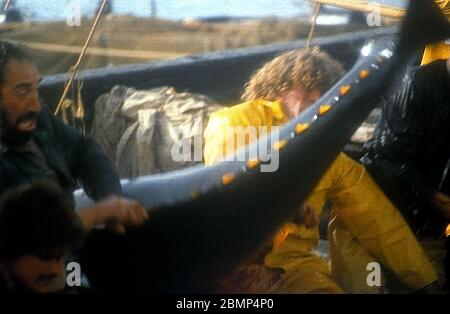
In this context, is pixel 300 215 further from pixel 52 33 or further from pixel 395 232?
pixel 52 33

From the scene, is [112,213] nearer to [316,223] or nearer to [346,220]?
[316,223]

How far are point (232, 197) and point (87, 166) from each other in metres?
0.48

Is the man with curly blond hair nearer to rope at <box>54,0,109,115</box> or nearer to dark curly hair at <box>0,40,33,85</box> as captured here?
rope at <box>54,0,109,115</box>

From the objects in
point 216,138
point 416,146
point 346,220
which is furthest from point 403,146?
point 216,138

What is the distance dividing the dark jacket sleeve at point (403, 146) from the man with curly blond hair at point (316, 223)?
7 centimetres

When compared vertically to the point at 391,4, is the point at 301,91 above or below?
below

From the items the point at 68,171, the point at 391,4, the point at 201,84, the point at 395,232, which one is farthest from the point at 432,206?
the point at 68,171

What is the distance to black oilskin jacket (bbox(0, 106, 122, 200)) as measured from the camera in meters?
2.87

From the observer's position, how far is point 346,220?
122 inches

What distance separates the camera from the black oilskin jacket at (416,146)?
306cm

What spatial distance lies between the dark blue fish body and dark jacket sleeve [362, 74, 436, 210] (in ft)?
0.27

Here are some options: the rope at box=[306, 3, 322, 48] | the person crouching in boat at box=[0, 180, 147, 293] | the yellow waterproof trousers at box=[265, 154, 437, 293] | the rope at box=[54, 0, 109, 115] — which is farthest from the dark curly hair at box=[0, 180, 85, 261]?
the rope at box=[306, 3, 322, 48]

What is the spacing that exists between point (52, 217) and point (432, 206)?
129 cm

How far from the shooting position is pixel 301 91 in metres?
2.98
